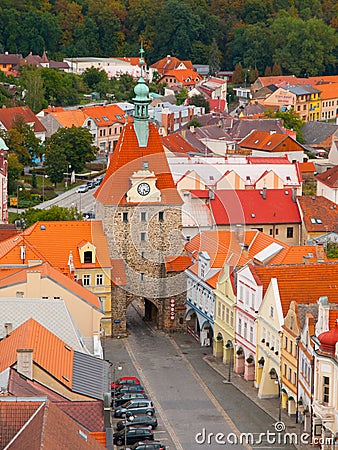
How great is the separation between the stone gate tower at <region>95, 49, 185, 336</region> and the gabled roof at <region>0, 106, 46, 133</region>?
55127 millimetres

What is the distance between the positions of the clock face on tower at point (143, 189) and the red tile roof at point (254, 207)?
42.4 ft

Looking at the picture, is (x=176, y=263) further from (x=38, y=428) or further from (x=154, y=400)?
(x=38, y=428)

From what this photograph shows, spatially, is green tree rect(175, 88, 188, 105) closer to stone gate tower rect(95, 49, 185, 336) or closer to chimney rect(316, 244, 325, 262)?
stone gate tower rect(95, 49, 185, 336)

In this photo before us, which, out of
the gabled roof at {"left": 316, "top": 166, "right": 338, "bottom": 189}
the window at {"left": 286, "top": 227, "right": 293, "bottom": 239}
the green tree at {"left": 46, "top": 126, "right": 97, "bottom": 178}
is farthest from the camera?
the green tree at {"left": 46, "top": 126, "right": 97, "bottom": 178}

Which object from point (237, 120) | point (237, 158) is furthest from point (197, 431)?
point (237, 120)

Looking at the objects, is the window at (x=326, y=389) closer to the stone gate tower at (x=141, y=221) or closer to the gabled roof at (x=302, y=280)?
the gabled roof at (x=302, y=280)

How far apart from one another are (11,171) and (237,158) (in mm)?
19655

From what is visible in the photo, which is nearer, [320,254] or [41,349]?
[41,349]

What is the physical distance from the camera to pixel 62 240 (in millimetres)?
73000

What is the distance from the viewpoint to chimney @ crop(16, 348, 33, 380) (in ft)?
150

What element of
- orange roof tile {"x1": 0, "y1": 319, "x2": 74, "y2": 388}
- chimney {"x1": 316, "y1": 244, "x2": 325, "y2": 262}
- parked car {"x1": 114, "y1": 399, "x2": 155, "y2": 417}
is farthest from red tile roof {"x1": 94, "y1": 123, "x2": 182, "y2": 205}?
orange roof tile {"x1": 0, "y1": 319, "x2": 74, "y2": 388}

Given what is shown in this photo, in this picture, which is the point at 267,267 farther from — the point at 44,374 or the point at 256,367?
the point at 44,374

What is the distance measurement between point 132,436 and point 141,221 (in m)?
21.8

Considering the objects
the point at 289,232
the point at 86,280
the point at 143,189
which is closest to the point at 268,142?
the point at 289,232
